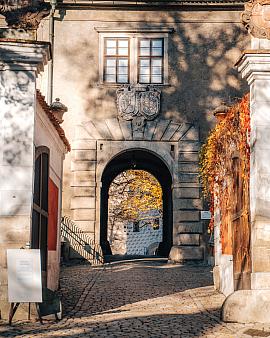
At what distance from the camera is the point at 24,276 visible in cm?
970

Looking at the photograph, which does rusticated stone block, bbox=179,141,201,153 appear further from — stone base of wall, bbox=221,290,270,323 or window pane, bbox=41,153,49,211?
stone base of wall, bbox=221,290,270,323

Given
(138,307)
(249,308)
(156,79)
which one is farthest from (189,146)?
(249,308)

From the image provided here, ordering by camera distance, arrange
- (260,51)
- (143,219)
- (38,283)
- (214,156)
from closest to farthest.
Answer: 1. (38,283)
2. (260,51)
3. (214,156)
4. (143,219)

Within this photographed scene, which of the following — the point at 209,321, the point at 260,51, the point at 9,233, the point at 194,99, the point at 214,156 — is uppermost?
the point at 194,99

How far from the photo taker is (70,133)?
22.6 meters

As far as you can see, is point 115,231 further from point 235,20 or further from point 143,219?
point 235,20

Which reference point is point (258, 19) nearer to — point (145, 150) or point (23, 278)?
point (23, 278)

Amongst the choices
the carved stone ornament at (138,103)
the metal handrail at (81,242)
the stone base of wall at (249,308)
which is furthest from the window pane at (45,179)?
the carved stone ornament at (138,103)

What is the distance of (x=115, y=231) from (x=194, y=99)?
2682 cm

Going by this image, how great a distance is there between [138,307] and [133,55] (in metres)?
12.9

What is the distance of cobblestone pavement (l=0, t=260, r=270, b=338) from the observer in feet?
29.9

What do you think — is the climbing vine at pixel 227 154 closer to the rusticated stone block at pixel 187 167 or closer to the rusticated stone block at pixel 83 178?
the rusticated stone block at pixel 187 167

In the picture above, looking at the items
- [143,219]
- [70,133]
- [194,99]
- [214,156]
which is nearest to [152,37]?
[194,99]

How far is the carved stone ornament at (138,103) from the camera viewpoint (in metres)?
22.5
